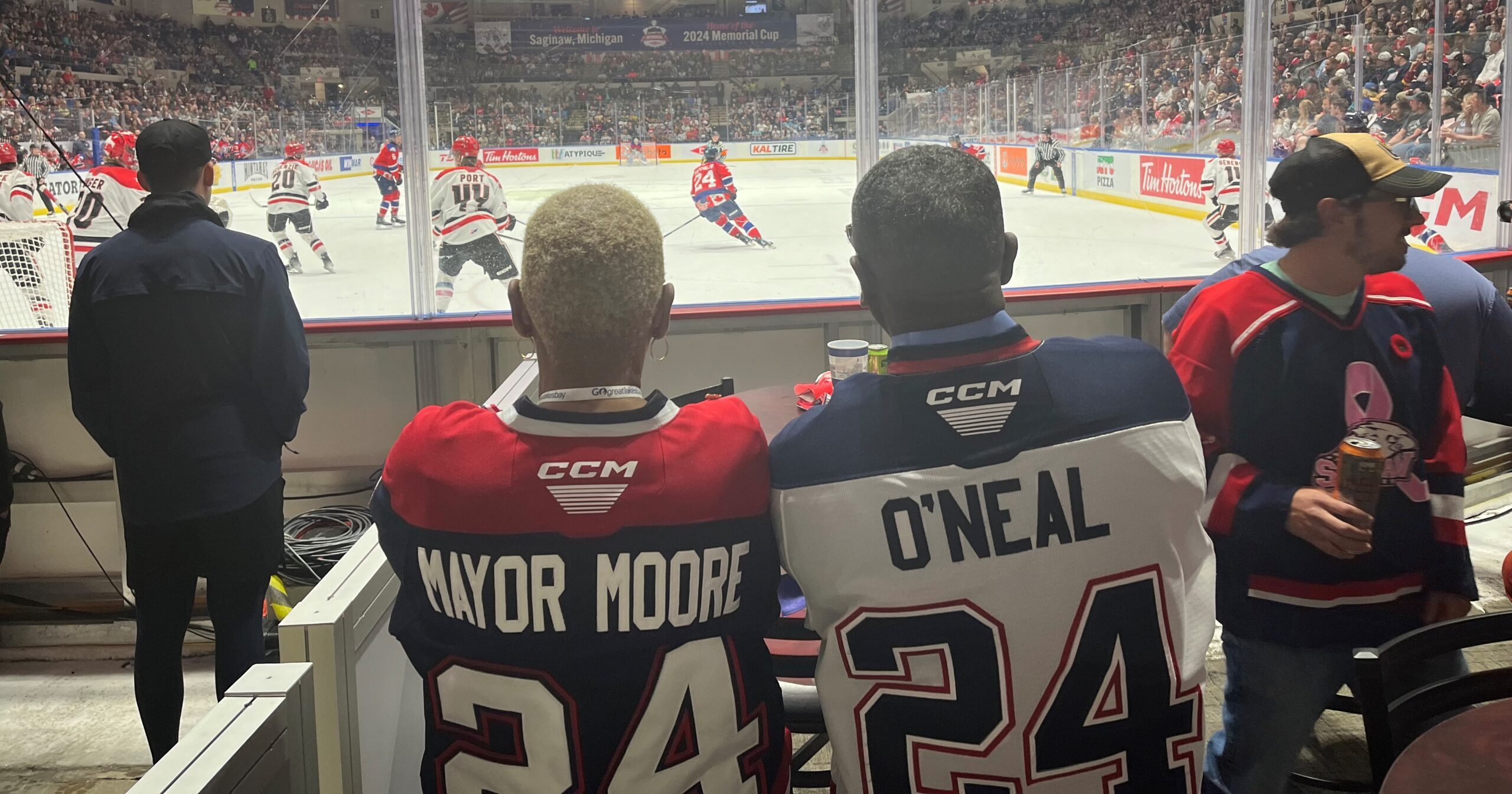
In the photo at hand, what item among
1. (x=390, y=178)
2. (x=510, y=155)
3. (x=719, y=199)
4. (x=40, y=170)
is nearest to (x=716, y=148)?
(x=719, y=199)

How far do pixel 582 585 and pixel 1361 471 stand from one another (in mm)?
989

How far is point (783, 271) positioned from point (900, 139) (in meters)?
Answer: 0.72

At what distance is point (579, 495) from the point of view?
2.92 ft

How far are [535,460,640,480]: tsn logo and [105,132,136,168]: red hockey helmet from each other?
12.4ft

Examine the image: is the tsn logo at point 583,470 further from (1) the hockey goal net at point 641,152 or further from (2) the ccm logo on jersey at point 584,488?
(1) the hockey goal net at point 641,152

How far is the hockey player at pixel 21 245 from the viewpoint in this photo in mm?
3785

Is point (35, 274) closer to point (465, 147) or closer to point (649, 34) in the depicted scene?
point (465, 147)

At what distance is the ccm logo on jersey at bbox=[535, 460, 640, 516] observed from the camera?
2.92ft

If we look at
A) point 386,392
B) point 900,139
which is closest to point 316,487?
point 386,392

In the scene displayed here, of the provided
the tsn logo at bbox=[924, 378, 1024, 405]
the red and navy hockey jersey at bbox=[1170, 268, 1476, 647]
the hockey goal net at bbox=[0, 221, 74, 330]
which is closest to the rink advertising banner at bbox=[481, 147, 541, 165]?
the hockey goal net at bbox=[0, 221, 74, 330]

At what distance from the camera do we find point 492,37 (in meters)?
4.20

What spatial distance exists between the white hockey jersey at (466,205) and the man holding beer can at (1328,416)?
3.16 m

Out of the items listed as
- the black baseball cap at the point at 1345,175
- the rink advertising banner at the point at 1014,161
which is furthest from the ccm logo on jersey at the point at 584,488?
the rink advertising banner at the point at 1014,161

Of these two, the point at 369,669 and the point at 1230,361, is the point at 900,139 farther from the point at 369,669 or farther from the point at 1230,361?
the point at 369,669
